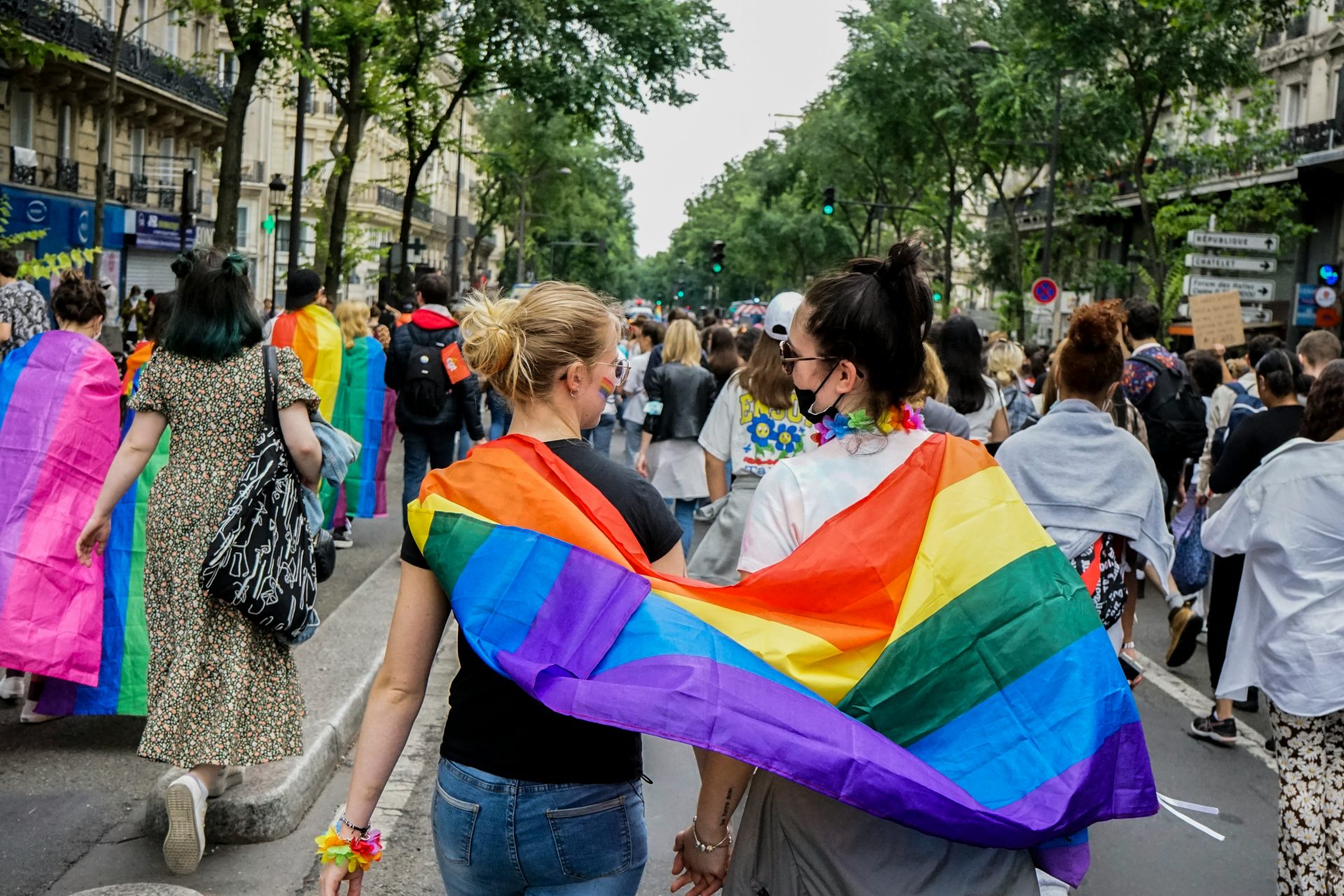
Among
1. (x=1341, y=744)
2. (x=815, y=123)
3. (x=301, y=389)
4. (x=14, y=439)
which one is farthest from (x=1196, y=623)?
(x=815, y=123)

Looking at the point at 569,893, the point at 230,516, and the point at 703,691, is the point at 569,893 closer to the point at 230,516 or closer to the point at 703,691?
the point at 703,691

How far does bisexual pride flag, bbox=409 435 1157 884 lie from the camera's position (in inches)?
91.3

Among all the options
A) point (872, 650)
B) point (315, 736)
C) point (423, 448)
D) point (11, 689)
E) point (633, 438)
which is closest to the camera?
point (872, 650)

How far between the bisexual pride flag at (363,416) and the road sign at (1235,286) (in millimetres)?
12096

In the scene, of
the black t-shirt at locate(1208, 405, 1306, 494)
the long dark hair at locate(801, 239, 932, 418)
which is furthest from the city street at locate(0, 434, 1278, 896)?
the long dark hair at locate(801, 239, 932, 418)

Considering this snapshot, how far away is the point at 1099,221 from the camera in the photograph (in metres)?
47.5

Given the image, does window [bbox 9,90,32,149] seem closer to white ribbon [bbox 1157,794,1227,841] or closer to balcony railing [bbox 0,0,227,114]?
balcony railing [bbox 0,0,227,114]

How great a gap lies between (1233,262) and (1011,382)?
10.1 m

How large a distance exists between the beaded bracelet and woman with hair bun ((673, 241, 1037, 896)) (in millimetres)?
571

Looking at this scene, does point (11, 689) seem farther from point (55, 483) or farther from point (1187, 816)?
point (1187, 816)

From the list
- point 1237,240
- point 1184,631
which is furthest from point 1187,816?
A: point 1237,240

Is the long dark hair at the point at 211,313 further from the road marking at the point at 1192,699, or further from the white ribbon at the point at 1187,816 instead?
the road marking at the point at 1192,699

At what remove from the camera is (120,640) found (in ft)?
19.3

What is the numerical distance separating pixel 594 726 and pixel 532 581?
31 cm
